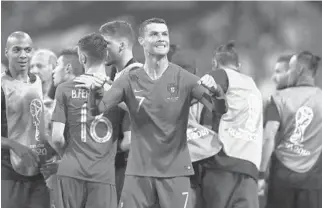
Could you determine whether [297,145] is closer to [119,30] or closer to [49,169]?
[119,30]

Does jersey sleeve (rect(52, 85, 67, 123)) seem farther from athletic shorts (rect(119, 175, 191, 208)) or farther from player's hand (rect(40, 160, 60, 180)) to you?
athletic shorts (rect(119, 175, 191, 208))

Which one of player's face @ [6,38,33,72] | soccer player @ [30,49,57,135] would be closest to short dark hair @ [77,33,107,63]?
player's face @ [6,38,33,72]

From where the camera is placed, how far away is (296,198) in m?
6.09

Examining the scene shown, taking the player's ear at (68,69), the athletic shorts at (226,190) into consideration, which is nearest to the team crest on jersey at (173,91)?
the athletic shorts at (226,190)

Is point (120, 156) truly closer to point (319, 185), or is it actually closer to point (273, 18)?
point (319, 185)

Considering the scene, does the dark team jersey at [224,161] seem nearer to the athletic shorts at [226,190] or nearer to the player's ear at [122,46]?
the athletic shorts at [226,190]

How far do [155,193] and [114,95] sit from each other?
707mm

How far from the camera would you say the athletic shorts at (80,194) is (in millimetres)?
4879

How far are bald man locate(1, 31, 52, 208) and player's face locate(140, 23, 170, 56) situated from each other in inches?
58.2

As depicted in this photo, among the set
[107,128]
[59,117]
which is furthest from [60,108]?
[107,128]

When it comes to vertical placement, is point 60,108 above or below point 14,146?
above

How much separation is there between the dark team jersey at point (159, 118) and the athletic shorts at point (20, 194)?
1.55m

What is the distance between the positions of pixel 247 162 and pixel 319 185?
953mm

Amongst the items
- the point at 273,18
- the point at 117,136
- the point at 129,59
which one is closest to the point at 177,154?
the point at 117,136
